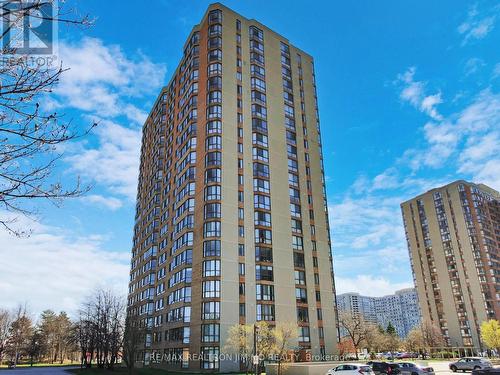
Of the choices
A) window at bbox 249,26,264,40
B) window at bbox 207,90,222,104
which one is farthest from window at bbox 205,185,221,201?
window at bbox 249,26,264,40

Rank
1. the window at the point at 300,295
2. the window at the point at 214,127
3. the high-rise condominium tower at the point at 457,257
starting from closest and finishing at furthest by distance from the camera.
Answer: the window at the point at 300,295
the window at the point at 214,127
the high-rise condominium tower at the point at 457,257

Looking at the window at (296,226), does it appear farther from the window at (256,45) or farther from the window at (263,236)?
the window at (256,45)

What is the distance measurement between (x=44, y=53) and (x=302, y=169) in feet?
205

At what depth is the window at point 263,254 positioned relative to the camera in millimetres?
57263

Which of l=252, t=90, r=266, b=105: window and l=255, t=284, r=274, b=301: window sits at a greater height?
l=252, t=90, r=266, b=105: window

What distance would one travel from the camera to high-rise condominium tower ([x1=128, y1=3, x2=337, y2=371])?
178 ft

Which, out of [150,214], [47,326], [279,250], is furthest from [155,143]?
[47,326]

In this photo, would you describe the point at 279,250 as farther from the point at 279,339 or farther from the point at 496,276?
the point at 496,276

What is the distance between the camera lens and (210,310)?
170 feet

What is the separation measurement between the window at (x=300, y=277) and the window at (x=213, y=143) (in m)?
23.0

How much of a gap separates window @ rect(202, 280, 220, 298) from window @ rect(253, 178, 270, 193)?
16.1 metres

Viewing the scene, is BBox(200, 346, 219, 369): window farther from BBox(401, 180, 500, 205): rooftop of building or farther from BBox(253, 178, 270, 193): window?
BBox(401, 180, 500, 205): rooftop of building

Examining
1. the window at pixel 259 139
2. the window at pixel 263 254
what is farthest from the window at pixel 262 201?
the window at pixel 259 139

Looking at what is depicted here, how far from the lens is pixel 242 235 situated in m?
57.2
